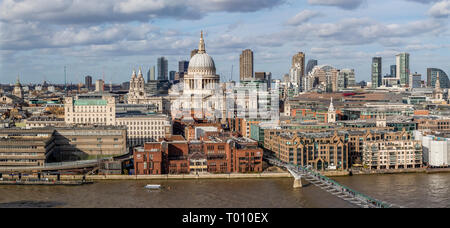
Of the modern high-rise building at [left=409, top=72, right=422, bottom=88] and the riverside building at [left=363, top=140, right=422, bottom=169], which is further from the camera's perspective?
the modern high-rise building at [left=409, top=72, right=422, bottom=88]

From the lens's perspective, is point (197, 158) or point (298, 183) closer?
point (298, 183)

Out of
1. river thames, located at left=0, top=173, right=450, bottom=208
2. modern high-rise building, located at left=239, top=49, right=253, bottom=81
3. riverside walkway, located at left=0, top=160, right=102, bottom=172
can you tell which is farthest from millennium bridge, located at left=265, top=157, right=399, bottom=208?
modern high-rise building, located at left=239, top=49, right=253, bottom=81


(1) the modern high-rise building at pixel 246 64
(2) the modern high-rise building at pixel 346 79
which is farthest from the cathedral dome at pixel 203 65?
(1) the modern high-rise building at pixel 246 64

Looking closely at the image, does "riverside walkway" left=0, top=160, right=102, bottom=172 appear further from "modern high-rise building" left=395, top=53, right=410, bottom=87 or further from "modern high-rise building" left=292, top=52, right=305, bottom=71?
"modern high-rise building" left=395, top=53, right=410, bottom=87

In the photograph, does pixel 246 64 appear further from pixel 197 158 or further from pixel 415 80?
pixel 197 158

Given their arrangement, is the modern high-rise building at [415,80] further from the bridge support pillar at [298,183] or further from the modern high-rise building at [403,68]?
the bridge support pillar at [298,183]

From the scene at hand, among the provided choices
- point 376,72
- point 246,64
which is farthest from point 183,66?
point 376,72

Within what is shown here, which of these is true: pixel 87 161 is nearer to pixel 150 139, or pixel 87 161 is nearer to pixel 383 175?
pixel 150 139
